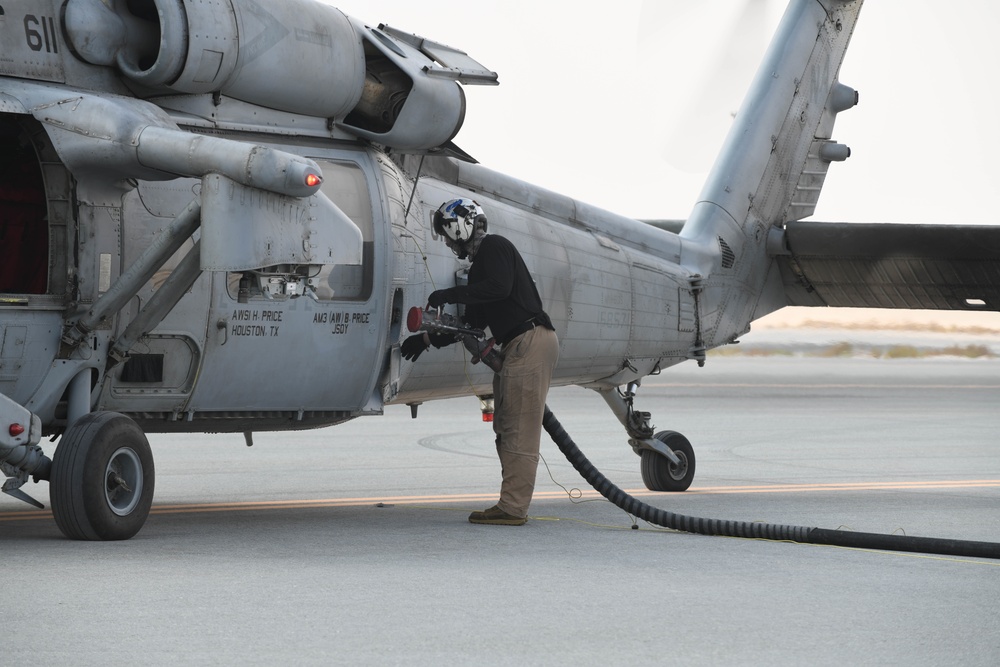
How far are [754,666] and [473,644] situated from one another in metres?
1.04

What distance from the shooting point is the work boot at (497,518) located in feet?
29.7

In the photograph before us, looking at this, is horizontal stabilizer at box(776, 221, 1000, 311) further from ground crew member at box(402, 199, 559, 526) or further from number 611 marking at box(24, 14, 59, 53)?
number 611 marking at box(24, 14, 59, 53)

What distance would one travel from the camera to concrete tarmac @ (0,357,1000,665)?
5055mm

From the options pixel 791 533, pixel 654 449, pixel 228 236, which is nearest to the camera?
pixel 228 236

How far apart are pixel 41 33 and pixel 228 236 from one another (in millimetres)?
1714

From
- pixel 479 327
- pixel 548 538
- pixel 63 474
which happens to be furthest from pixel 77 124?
pixel 548 538

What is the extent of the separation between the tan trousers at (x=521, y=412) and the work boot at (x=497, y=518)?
1.4 inches

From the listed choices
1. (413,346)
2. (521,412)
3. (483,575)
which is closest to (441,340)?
(413,346)

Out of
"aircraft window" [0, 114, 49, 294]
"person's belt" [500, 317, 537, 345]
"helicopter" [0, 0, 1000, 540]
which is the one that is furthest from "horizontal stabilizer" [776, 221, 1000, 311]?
"aircraft window" [0, 114, 49, 294]

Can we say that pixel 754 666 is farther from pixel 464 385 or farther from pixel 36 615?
pixel 464 385

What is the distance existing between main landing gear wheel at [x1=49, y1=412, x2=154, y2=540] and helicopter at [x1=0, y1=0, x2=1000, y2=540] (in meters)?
0.01

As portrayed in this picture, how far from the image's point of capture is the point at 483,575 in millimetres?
6707

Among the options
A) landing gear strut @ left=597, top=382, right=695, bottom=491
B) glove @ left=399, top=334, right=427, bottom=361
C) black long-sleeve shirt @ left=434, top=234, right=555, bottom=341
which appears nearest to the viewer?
black long-sleeve shirt @ left=434, top=234, right=555, bottom=341

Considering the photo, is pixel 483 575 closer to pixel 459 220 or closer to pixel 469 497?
pixel 459 220
